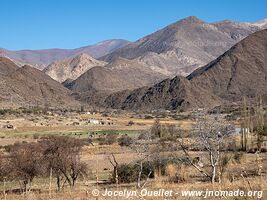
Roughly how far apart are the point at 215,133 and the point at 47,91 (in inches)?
6660

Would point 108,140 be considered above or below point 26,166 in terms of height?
below

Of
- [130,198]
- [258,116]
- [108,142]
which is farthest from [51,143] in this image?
[108,142]

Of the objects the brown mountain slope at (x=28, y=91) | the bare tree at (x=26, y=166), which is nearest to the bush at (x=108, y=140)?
the bare tree at (x=26, y=166)

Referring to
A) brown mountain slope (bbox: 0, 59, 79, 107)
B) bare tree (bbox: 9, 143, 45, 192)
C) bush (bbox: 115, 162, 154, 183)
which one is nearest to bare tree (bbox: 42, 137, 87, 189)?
bare tree (bbox: 9, 143, 45, 192)

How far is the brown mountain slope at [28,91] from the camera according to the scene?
149m

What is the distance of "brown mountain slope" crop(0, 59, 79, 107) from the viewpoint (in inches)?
5851

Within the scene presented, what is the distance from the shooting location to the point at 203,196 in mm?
11305

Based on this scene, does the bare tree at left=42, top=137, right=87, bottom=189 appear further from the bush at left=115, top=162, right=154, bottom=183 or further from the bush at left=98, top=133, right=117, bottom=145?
the bush at left=98, top=133, right=117, bottom=145

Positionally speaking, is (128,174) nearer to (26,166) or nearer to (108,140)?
(26,166)

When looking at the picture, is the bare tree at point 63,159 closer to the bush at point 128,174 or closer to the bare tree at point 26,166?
the bare tree at point 26,166

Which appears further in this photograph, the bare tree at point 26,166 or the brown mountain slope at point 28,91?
the brown mountain slope at point 28,91

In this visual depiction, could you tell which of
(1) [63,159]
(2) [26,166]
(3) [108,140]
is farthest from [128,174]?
(3) [108,140]

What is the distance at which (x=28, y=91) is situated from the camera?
173m

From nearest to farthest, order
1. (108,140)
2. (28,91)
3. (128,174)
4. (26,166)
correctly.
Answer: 1. (26,166)
2. (128,174)
3. (108,140)
4. (28,91)
